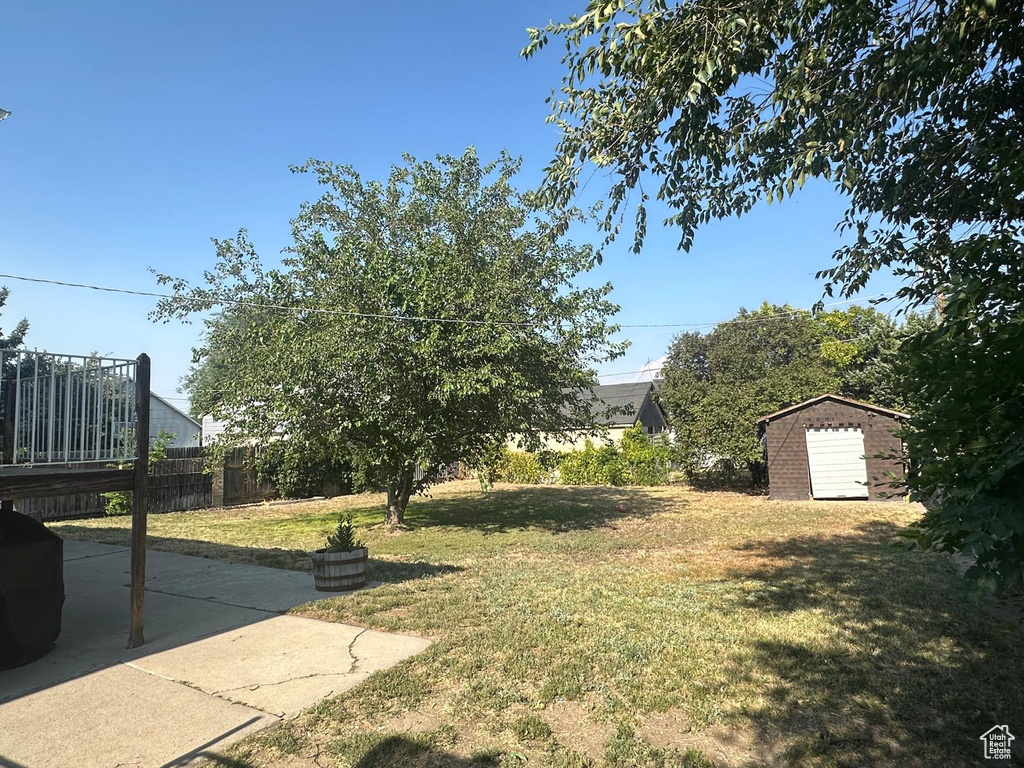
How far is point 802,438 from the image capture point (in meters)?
16.6

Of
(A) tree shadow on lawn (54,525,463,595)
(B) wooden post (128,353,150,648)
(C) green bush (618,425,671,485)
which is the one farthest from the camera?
(C) green bush (618,425,671,485)

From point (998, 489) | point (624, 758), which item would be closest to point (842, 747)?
point (624, 758)

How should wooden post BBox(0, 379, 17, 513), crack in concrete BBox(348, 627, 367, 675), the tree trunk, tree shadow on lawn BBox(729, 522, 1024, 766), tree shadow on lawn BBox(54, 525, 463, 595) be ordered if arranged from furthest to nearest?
the tree trunk, tree shadow on lawn BBox(54, 525, 463, 595), wooden post BBox(0, 379, 17, 513), crack in concrete BBox(348, 627, 367, 675), tree shadow on lawn BBox(729, 522, 1024, 766)

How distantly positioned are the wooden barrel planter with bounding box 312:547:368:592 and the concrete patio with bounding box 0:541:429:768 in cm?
25

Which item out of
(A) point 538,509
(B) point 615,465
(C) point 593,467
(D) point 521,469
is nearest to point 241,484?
(A) point 538,509

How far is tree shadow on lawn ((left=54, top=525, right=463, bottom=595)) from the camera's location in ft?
25.4

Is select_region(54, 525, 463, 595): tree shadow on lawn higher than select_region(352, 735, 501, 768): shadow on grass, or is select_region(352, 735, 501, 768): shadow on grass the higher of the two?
select_region(54, 525, 463, 595): tree shadow on lawn

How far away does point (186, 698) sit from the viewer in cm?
393

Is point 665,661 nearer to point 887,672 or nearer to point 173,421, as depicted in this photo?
point 887,672

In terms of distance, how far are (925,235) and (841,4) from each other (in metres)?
2.28

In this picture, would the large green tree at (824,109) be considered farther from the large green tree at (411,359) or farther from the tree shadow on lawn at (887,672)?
the large green tree at (411,359)

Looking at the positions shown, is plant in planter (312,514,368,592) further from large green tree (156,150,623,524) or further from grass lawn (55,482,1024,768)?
large green tree (156,150,623,524)

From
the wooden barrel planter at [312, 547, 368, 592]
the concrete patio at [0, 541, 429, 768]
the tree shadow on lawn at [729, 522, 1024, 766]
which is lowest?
the tree shadow on lawn at [729, 522, 1024, 766]

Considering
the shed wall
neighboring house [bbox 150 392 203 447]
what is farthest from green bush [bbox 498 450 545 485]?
neighboring house [bbox 150 392 203 447]
